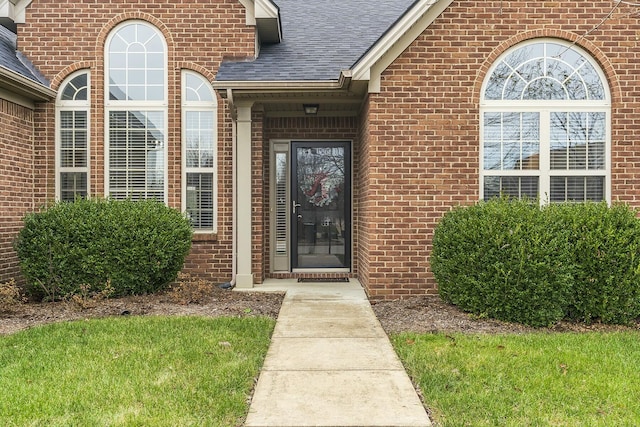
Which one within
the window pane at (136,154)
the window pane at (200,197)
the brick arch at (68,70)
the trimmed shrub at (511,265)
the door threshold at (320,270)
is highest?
the brick arch at (68,70)

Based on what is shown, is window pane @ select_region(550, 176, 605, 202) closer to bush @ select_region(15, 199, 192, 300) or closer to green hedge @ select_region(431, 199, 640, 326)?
green hedge @ select_region(431, 199, 640, 326)

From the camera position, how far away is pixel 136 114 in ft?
28.2

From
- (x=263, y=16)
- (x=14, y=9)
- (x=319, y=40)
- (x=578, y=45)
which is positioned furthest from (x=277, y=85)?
(x=14, y=9)

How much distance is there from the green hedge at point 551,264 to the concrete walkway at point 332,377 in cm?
142

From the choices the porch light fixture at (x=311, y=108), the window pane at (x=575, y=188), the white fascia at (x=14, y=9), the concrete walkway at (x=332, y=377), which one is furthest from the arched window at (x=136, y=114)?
the window pane at (x=575, y=188)

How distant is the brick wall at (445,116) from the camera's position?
726 cm

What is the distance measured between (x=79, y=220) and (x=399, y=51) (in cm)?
510

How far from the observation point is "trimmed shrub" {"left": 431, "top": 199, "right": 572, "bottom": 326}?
19.1 feet

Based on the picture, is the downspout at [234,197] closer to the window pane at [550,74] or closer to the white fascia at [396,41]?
the white fascia at [396,41]

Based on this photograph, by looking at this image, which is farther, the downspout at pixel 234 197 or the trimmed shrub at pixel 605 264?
the downspout at pixel 234 197

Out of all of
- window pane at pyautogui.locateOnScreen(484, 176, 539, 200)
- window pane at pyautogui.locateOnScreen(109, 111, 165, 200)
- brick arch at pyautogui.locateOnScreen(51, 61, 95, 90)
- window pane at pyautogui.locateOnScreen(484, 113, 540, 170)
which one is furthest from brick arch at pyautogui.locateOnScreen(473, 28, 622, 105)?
brick arch at pyautogui.locateOnScreen(51, 61, 95, 90)

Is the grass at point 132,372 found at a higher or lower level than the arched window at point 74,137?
lower

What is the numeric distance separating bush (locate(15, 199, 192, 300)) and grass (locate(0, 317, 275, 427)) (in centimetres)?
133

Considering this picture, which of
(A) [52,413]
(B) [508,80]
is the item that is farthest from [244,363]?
(B) [508,80]
